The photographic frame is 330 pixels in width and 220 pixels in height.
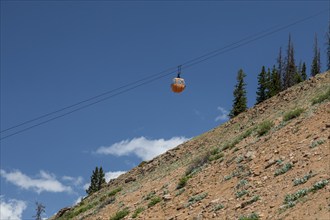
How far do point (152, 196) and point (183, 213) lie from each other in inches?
227

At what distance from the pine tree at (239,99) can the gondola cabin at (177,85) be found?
44569 mm

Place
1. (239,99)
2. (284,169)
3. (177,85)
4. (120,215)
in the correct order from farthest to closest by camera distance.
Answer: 1. (239,99)
2. (120,215)
3. (177,85)
4. (284,169)

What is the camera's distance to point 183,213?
703 inches

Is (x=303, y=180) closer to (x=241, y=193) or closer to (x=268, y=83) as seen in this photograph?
(x=241, y=193)

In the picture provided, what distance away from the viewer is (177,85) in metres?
21.1

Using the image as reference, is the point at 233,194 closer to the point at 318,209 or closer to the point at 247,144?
the point at 318,209

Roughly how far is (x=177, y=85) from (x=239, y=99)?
4805cm

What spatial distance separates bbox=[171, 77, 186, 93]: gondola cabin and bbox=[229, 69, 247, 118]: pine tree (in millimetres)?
44569

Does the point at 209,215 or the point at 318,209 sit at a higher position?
the point at 209,215

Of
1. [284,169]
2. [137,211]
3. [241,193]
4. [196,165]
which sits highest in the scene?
[196,165]

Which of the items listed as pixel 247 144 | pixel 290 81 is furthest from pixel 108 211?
pixel 290 81

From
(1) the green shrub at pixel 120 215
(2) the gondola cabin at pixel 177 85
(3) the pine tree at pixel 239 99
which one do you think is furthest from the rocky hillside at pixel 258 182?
(3) the pine tree at pixel 239 99

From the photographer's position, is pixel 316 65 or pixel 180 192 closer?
pixel 180 192

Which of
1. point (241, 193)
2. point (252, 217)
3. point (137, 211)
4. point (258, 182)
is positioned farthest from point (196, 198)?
point (252, 217)
